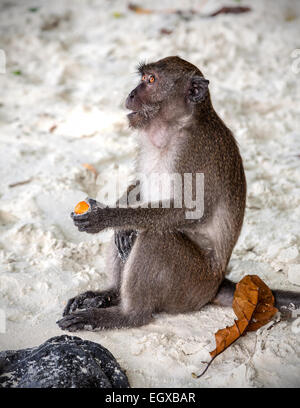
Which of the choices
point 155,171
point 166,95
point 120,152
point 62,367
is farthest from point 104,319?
point 120,152

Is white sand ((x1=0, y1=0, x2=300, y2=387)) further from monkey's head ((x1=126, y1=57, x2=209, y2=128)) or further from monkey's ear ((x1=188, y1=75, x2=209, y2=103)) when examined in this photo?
monkey's ear ((x1=188, y1=75, x2=209, y2=103))

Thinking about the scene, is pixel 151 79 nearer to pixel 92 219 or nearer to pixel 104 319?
pixel 92 219

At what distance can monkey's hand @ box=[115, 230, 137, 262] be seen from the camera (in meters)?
3.94

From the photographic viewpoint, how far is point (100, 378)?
9.73ft

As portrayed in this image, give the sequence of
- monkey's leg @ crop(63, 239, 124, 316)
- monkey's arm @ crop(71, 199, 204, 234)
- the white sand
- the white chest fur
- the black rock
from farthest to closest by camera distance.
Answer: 1. monkey's leg @ crop(63, 239, 124, 316)
2. the white chest fur
3. monkey's arm @ crop(71, 199, 204, 234)
4. the white sand
5. the black rock

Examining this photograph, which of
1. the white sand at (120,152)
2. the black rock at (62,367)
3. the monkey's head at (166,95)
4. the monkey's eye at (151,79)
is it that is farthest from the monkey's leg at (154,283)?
the monkey's eye at (151,79)

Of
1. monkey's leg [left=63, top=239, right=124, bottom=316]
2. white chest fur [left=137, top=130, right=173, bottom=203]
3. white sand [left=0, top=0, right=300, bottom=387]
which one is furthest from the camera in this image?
monkey's leg [left=63, top=239, right=124, bottom=316]

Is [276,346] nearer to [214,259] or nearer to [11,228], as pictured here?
[214,259]

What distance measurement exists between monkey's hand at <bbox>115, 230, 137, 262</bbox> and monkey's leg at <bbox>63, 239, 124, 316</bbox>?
113mm

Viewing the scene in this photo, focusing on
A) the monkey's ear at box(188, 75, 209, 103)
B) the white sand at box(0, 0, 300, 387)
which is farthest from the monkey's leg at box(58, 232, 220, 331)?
the monkey's ear at box(188, 75, 209, 103)

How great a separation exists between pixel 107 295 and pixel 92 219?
0.75 meters

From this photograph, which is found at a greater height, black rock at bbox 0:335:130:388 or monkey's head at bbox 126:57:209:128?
monkey's head at bbox 126:57:209:128

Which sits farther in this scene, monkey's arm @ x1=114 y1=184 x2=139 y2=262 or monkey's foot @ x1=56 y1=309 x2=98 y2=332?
monkey's arm @ x1=114 y1=184 x2=139 y2=262

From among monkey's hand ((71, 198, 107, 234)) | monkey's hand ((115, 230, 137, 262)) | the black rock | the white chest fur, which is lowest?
the black rock
